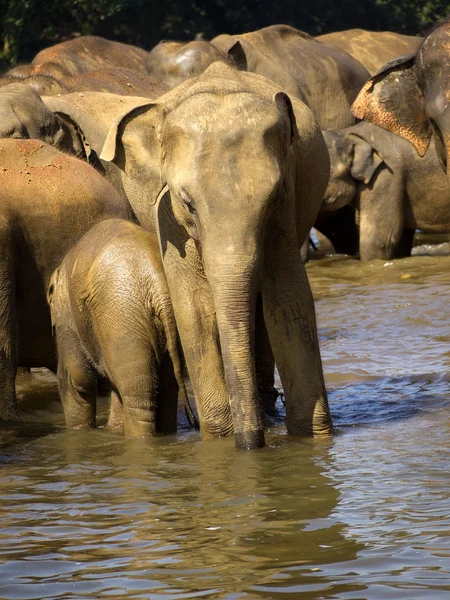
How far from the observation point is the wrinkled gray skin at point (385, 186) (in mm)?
12820

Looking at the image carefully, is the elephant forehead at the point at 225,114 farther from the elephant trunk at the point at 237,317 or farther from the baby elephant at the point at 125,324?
the baby elephant at the point at 125,324

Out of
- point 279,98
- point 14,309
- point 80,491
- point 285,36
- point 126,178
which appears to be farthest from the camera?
point 285,36

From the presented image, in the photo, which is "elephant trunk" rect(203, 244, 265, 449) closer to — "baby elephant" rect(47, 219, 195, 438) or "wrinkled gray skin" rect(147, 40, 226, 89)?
"baby elephant" rect(47, 219, 195, 438)

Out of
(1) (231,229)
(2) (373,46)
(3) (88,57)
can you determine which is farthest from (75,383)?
(2) (373,46)

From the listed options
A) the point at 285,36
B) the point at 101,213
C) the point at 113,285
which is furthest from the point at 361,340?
the point at 285,36

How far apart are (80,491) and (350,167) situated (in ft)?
26.8

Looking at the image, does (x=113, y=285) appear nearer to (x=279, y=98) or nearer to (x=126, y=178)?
(x=126, y=178)

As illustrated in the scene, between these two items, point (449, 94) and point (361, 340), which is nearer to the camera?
point (449, 94)

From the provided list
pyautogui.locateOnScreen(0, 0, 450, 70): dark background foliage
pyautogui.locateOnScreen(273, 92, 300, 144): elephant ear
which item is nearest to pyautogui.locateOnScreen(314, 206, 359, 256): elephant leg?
pyautogui.locateOnScreen(0, 0, 450, 70): dark background foliage

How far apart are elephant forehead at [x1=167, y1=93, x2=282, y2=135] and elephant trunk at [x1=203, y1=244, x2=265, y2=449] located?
1.65 ft

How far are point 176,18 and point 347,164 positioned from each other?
10.0 metres

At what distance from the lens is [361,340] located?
8766mm

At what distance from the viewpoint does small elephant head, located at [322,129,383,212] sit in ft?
42.2

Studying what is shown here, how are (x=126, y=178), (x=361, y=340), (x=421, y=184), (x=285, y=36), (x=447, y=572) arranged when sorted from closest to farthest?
(x=447, y=572), (x=126, y=178), (x=361, y=340), (x=421, y=184), (x=285, y=36)
